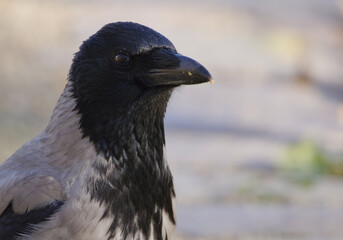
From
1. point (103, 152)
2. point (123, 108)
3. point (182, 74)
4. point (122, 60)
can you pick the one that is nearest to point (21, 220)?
point (103, 152)

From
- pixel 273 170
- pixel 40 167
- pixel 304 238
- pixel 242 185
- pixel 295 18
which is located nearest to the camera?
pixel 40 167

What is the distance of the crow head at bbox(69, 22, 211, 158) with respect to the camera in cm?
346

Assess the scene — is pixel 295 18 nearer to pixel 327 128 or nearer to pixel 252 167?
pixel 327 128

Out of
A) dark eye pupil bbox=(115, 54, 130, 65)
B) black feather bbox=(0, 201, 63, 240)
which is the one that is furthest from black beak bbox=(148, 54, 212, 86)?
black feather bbox=(0, 201, 63, 240)

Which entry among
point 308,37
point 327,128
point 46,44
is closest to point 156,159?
point 327,128

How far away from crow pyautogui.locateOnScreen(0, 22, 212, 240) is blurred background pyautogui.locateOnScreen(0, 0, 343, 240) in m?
0.25

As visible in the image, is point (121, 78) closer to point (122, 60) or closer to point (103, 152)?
point (122, 60)

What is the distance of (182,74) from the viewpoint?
3434 millimetres

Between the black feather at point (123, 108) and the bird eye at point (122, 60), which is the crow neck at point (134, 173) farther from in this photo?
the bird eye at point (122, 60)

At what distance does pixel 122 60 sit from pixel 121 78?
7 cm

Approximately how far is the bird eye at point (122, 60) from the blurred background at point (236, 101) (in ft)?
0.98

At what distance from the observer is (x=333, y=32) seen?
11.7 metres

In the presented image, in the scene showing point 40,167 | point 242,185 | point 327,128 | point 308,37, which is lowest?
point 40,167

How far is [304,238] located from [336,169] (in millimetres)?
1456
